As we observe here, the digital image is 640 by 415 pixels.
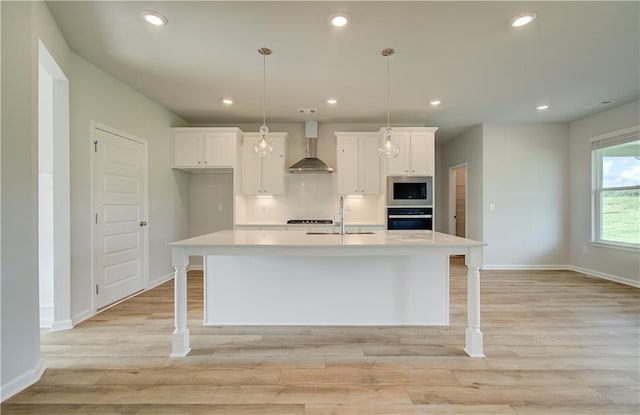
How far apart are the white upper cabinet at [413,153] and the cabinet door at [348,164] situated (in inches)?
22.1

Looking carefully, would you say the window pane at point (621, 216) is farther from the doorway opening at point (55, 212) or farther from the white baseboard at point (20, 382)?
the doorway opening at point (55, 212)

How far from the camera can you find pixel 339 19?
2.34 m

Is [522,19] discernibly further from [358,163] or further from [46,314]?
[46,314]

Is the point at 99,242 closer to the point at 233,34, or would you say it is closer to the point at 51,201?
the point at 51,201

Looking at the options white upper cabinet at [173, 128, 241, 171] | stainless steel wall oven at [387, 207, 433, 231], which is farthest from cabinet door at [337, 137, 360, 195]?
white upper cabinet at [173, 128, 241, 171]

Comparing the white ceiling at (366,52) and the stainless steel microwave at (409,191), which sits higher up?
the white ceiling at (366,52)

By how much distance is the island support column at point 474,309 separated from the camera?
225 cm

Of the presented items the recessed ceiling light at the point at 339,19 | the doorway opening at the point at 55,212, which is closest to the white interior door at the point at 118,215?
the doorway opening at the point at 55,212

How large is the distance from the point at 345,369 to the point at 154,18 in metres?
3.07

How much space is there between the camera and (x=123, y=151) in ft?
12.0

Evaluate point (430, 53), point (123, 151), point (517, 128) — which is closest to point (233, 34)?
point (430, 53)

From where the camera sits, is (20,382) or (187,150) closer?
(20,382)

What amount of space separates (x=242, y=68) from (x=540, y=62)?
3.16 metres

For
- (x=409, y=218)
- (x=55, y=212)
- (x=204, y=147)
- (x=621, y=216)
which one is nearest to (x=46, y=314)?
(x=55, y=212)
